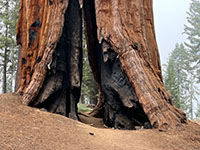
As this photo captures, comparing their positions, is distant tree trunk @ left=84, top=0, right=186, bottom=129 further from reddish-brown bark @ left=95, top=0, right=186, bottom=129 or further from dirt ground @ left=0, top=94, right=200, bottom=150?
dirt ground @ left=0, top=94, right=200, bottom=150

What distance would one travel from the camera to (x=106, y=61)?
23.1 ft

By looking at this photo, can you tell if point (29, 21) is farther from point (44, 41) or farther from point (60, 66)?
point (60, 66)

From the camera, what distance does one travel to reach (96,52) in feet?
32.1

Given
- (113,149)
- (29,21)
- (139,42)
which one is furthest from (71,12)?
(113,149)

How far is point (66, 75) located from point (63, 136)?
385 cm

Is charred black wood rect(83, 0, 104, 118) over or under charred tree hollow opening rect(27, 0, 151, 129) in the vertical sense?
over

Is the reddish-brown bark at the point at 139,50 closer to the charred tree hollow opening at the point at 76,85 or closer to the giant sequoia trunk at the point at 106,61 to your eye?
the giant sequoia trunk at the point at 106,61

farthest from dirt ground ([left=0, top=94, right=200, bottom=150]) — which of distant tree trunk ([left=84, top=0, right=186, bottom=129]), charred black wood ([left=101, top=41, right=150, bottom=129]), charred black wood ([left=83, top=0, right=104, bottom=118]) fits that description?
charred black wood ([left=83, top=0, right=104, bottom=118])

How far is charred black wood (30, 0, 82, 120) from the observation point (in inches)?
261

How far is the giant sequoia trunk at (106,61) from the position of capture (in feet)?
20.2

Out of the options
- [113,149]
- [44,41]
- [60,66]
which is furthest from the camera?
[60,66]

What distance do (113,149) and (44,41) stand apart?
4.51 meters

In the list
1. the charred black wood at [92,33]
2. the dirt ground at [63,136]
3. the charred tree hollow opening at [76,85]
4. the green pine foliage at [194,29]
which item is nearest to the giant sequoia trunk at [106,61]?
the charred tree hollow opening at [76,85]

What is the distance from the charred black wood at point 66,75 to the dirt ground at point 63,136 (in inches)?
42.2
